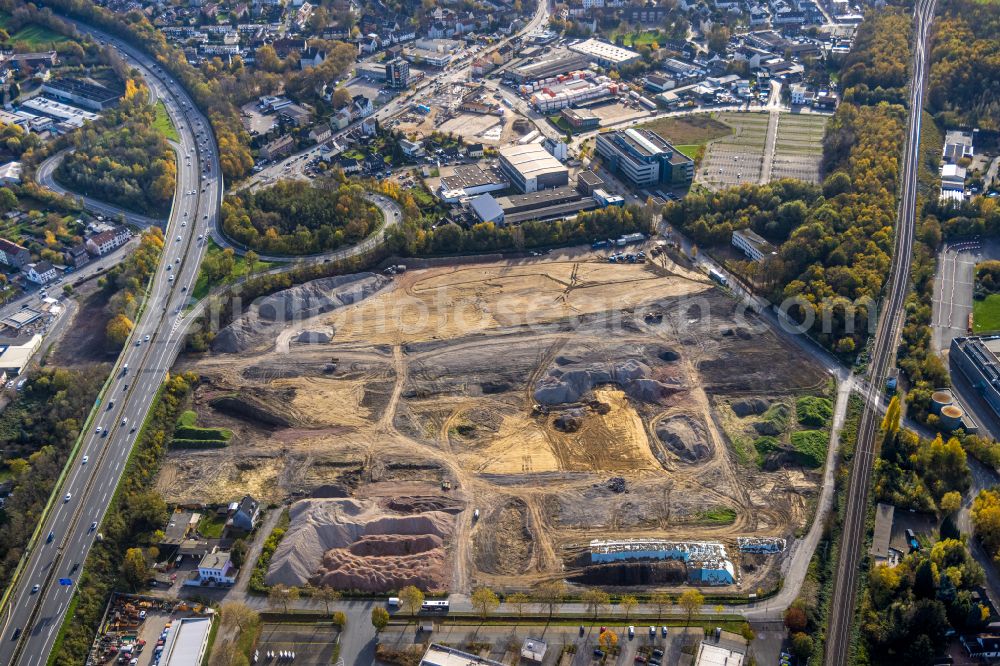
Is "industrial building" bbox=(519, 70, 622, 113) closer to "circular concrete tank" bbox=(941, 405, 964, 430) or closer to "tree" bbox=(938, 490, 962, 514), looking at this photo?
"circular concrete tank" bbox=(941, 405, 964, 430)

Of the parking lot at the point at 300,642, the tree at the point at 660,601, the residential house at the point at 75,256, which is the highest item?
the residential house at the point at 75,256

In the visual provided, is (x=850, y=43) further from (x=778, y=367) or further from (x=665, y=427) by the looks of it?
(x=665, y=427)

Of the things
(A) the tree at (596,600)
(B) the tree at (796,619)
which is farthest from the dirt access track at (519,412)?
(B) the tree at (796,619)

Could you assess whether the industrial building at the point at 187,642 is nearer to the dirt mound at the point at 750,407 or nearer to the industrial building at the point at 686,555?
the industrial building at the point at 686,555

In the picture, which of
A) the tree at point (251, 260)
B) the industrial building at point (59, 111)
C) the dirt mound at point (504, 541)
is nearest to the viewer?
the dirt mound at point (504, 541)

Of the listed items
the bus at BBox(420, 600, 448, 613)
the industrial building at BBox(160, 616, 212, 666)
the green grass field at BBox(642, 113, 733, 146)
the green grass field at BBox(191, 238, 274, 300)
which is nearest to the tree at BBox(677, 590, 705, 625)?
the bus at BBox(420, 600, 448, 613)

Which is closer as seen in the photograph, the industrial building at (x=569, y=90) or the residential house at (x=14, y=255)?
the residential house at (x=14, y=255)

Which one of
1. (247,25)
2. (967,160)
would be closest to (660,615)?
(967,160)
